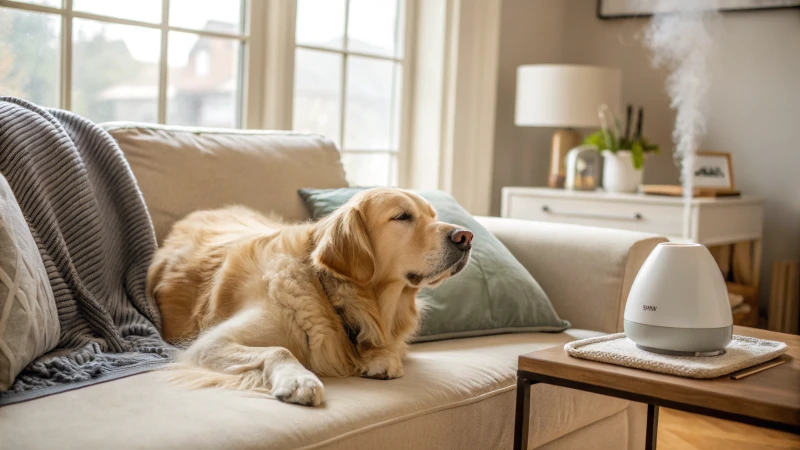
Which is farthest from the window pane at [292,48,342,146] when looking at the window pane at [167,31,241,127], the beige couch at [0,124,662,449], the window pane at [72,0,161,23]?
the beige couch at [0,124,662,449]

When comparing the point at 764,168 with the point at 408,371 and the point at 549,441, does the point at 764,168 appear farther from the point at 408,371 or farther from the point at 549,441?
the point at 408,371

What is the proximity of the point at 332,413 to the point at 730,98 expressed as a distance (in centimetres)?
308

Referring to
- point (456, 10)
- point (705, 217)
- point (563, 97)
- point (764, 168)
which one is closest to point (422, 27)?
point (456, 10)

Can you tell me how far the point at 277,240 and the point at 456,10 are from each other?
2087 millimetres

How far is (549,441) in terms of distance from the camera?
190 cm

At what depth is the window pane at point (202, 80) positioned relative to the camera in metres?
2.75

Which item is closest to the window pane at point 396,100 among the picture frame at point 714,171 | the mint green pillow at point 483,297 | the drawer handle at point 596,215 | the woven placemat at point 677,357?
the drawer handle at point 596,215

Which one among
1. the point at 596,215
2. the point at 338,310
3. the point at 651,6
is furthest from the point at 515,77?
the point at 338,310

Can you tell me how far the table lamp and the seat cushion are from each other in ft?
5.94

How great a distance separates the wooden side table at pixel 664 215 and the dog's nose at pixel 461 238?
5.84ft

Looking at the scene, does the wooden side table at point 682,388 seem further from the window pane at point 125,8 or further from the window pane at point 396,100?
the window pane at point 396,100

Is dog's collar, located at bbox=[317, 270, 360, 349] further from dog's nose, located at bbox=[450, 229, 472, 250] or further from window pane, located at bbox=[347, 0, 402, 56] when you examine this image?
window pane, located at bbox=[347, 0, 402, 56]

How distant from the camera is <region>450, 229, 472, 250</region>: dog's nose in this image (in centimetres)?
166

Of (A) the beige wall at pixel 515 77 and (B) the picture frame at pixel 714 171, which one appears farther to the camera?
(A) the beige wall at pixel 515 77
